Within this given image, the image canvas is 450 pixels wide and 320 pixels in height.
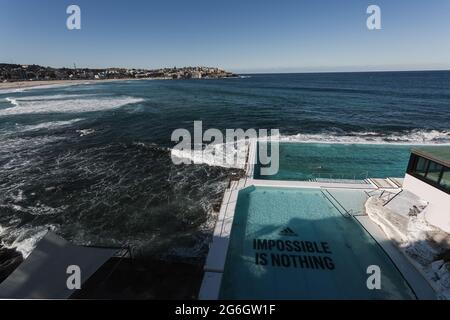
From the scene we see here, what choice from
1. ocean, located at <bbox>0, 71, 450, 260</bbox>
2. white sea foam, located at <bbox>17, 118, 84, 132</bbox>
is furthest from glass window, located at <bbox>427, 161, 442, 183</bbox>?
white sea foam, located at <bbox>17, 118, 84, 132</bbox>

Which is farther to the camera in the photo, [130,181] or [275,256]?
[130,181]

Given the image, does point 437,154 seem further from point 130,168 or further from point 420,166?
point 130,168

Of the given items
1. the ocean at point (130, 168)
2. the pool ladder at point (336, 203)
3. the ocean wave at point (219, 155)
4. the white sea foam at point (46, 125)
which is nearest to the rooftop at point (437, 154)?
the pool ladder at point (336, 203)

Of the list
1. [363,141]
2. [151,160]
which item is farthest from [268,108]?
[151,160]

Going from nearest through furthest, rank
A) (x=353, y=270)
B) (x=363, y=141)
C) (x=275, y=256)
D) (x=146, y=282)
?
(x=146, y=282) → (x=353, y=270) → (x=275, y=256) → (x=363, y=141)

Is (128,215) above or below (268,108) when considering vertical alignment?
below

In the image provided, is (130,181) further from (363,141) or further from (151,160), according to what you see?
(363,141)

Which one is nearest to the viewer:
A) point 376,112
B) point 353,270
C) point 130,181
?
point 353,270
